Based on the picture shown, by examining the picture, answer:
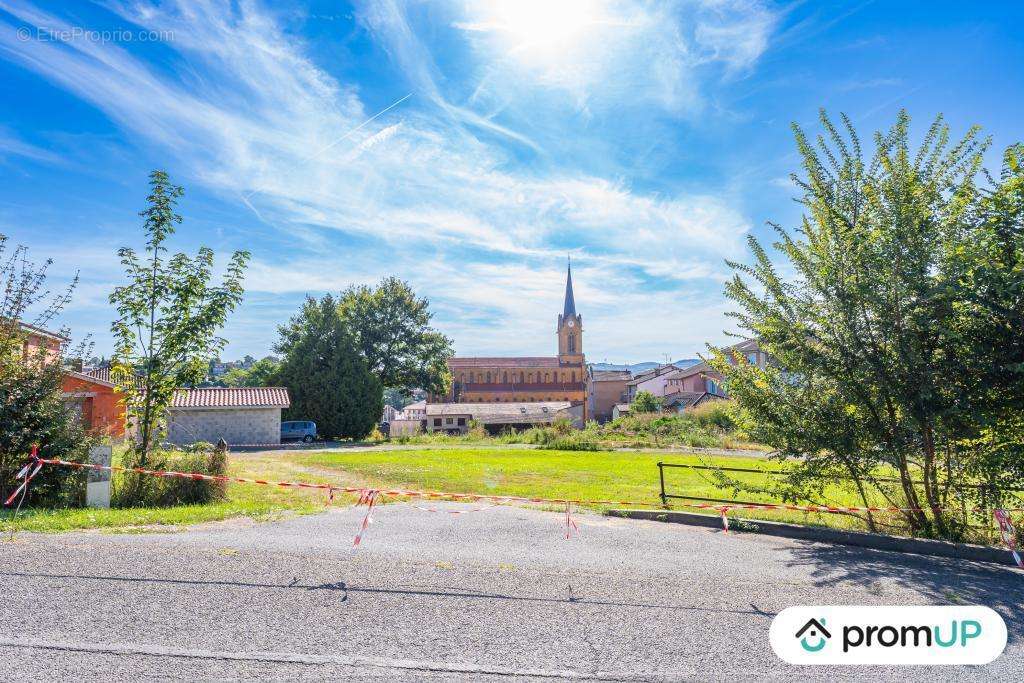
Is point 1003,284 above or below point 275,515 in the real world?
above

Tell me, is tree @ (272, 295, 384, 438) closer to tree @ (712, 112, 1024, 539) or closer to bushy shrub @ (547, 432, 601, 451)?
bushy shrub @ (547, 432, 601, 451)

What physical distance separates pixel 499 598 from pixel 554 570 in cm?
123

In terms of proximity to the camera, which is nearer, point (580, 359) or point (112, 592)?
point (112, 592)

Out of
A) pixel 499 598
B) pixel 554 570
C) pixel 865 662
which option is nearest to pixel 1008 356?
pixel 865 662

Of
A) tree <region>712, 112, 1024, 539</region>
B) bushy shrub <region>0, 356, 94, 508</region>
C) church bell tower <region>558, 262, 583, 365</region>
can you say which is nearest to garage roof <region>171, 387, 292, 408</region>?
bushy shrub <region>0, 356, 94, 508</region>

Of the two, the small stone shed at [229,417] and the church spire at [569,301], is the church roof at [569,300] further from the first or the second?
the small stone shed at [229,417]

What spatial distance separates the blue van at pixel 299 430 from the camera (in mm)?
39812

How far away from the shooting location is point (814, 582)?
21.2ft

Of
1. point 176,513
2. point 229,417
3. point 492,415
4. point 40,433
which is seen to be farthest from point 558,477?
point 492,415

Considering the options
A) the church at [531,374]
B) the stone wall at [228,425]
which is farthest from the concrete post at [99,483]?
the church at [531,374]

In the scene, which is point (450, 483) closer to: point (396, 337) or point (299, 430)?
point (299, 430)

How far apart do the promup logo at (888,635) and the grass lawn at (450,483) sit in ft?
13.0

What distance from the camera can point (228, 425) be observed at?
35.7 meters

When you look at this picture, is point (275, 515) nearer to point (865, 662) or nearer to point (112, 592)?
point (112, 592)
